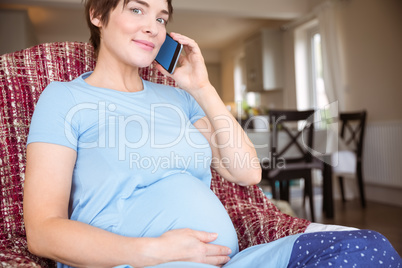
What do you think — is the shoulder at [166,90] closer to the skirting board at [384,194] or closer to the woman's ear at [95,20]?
the woman's ear at [95,20]

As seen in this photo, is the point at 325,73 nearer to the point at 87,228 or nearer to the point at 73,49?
the point at 73,49

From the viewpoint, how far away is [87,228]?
2.44 ft

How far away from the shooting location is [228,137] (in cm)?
104

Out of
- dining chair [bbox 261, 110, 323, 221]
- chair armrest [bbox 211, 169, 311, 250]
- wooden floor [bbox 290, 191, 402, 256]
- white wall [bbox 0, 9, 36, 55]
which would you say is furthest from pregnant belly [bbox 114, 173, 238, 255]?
white wall [bbox 0, 9, 36, 55]

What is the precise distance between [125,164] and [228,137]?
307 millimetres

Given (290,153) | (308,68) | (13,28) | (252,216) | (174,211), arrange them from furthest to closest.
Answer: (308,68) < (13,28) < (290,153) < (252,216) < (174,211)

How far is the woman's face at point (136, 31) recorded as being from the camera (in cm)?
96

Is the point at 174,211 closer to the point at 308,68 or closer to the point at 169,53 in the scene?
the point at 169,53

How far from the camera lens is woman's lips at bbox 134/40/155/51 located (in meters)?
0.98

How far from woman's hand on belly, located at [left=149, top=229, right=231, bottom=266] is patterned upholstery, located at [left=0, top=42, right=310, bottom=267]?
0.24 metres

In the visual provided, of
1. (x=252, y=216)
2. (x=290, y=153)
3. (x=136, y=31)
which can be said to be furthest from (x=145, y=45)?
(x=290, y=153)

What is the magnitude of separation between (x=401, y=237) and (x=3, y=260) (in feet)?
9.34

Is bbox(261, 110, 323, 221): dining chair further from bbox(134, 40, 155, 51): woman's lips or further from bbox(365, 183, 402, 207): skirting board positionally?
bbox(134, 40, 155, 51): woman's lips

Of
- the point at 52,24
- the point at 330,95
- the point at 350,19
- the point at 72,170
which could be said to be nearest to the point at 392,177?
the point at 330,95
